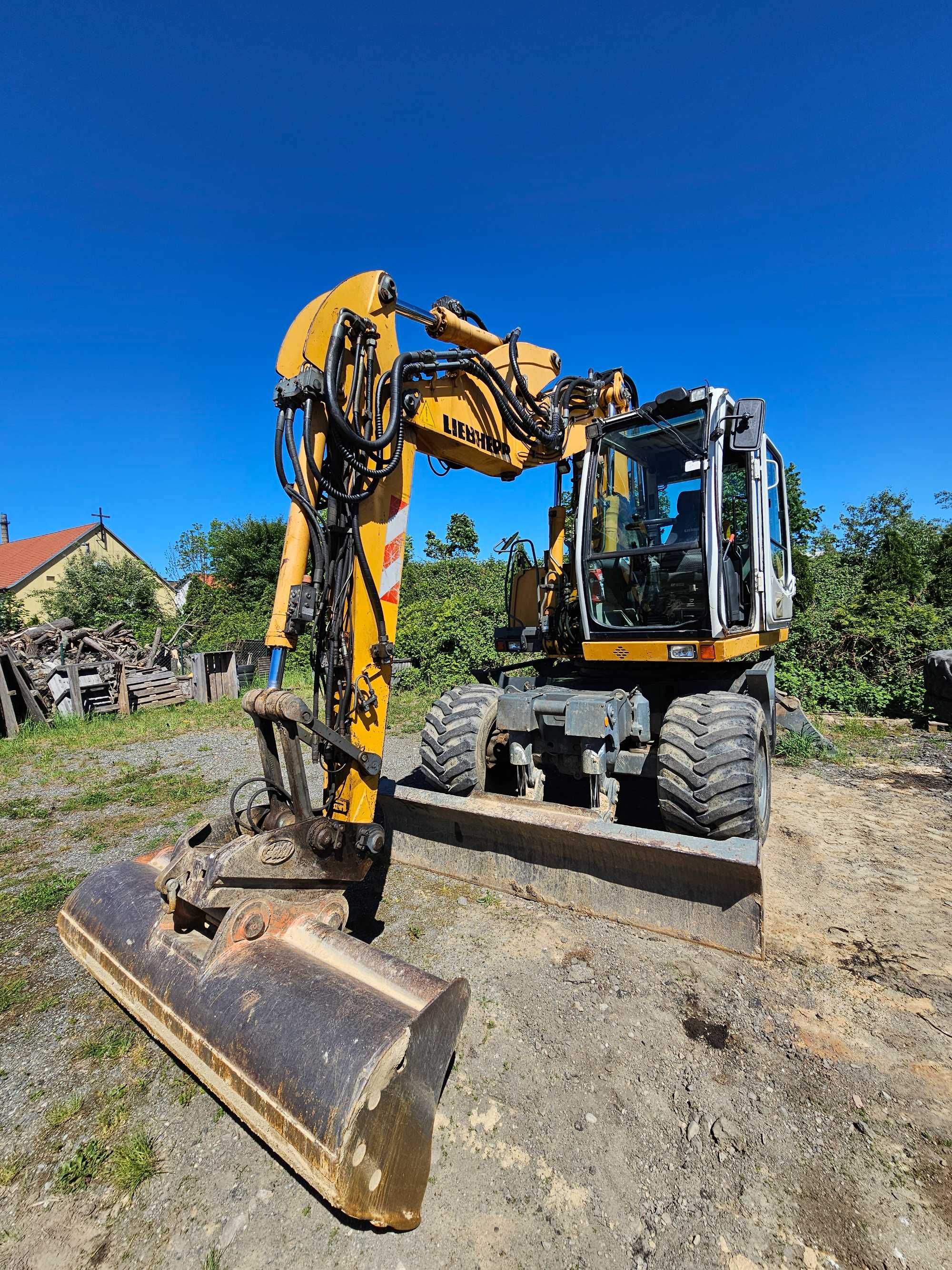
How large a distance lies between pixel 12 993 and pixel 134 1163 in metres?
1.64

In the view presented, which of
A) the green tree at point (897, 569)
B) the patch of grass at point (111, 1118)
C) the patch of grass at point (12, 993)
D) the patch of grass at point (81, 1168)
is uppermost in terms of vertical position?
the green tree at point (897, 569)

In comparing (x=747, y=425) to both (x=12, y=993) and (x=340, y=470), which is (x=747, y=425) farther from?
(x=12, y=993)

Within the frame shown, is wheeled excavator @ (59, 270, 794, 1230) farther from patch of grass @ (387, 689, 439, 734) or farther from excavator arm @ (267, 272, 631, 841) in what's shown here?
patch of grass @ (387, 689, 439, 734)

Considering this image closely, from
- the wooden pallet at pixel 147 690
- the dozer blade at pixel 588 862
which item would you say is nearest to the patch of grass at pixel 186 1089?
the dozer blade at pixel 588 862

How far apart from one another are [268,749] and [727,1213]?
7.84ft

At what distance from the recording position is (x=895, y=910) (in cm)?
372

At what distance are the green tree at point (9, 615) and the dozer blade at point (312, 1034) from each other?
17.4m

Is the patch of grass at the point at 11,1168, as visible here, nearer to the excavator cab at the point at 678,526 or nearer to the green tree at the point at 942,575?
the excavator cab at the point at 678,526

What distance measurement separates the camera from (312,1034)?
1.87 meters

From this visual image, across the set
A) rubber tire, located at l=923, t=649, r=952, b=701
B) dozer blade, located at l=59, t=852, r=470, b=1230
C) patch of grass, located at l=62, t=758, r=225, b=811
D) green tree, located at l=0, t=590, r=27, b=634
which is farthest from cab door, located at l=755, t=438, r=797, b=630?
green tree, located at l=0, t=590, r=27, b=634

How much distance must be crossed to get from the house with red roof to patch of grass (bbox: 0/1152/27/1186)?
87.2ft

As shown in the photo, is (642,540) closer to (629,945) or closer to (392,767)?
(629,945)

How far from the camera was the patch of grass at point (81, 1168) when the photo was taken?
2.05 metres

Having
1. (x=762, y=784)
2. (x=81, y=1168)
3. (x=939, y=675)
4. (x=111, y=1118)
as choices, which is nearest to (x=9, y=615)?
(x=111, y=1118)
